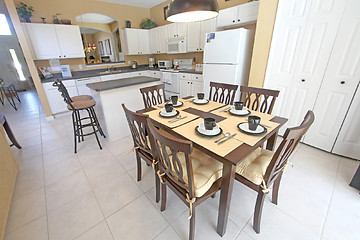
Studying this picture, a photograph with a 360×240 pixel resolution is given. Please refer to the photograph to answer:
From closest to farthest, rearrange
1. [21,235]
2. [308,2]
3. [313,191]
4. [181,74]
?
1. [21,235]
2. [313,191]
3. [308,2]
4. [181,74]

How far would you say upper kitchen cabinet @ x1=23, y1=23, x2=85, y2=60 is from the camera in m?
3.38

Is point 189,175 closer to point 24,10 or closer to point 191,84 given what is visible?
point 191,84

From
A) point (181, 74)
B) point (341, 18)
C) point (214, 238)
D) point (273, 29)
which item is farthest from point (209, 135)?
point (181, 74)

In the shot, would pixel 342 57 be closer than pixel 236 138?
No

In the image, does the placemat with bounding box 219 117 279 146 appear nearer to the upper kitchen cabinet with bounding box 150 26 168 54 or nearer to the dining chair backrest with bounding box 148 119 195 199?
the dining chair backrest with bounding box 148 119 195 199

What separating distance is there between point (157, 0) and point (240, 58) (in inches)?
128

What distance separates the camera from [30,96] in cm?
575

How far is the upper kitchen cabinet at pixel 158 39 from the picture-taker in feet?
14.8

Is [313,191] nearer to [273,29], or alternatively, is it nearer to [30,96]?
[273,29]

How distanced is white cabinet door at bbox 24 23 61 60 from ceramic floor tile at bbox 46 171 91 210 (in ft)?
10.5

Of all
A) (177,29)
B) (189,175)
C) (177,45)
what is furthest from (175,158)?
(177,29)

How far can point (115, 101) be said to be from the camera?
8.14 feet

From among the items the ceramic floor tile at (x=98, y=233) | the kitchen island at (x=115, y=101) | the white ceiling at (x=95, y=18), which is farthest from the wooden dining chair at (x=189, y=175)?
the white ceiling at (x=95, y=18)

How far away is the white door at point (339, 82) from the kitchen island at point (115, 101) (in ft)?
8.31
